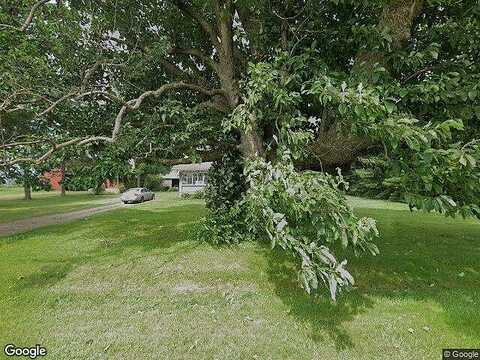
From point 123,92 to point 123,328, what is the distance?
5.75m

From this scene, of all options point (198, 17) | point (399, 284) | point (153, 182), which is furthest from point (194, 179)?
point (399, 284)

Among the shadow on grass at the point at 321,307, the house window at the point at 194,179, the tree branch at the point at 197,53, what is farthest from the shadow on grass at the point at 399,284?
the house window at the point at 194,179

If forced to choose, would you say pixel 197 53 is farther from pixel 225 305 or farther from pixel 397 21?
pixel 225 305

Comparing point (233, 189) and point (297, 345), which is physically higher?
point (233, 189)

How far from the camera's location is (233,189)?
9.33 metres

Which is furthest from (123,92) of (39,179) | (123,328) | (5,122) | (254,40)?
(5,122)

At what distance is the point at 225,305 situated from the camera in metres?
5.54

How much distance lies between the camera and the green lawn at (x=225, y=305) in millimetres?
4301

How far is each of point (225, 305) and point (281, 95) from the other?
3.54m

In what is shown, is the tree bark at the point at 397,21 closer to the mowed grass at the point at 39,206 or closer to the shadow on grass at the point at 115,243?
the shadow on grass at the point at 115,243

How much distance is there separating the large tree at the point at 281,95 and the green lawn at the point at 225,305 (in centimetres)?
105

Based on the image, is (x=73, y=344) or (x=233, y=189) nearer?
(x=73, y=344)

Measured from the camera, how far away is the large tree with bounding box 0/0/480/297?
4.22m

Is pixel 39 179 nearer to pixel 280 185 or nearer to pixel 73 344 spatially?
pixel 73 344
